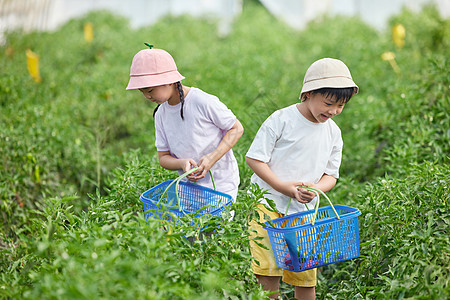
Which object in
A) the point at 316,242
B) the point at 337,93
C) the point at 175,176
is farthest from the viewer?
the point at 175,176

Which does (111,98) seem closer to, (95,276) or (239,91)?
(239,91)

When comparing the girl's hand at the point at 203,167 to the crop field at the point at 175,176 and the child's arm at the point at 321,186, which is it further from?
the child's arm at the point at 321,186

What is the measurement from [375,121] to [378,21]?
12467 mm

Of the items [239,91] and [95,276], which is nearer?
[95,276]

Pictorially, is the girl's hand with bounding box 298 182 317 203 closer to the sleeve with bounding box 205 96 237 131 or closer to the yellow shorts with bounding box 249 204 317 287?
the yellow shorts with bounding box 249 204 317 287

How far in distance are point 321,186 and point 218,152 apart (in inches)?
21.1

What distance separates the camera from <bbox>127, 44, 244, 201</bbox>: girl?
235cm

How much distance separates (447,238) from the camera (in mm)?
2115

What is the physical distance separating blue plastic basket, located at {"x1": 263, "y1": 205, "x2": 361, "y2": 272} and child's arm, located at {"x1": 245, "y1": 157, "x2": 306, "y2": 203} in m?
0.17

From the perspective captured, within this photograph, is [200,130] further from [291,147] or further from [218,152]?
[291,147]

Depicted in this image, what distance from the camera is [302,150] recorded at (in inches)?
93.0

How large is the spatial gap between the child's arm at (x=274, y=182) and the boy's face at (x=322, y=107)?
0.33 meters

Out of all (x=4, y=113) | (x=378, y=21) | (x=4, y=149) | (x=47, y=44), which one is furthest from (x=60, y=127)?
(x=378, y=21)

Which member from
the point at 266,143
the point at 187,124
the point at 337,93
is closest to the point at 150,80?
the point at 187,124
